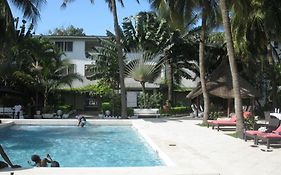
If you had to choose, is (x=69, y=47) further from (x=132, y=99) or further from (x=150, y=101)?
(x=150, y=101)

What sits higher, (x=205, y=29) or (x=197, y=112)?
(x=205, y=29)

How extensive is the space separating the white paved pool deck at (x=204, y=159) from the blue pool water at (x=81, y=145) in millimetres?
982

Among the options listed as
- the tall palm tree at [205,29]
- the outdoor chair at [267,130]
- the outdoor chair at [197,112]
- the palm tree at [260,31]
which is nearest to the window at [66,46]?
the outdoor chair at [197,112]

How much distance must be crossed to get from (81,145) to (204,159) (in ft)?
25.5

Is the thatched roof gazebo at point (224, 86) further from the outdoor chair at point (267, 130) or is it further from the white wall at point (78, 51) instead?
the white wall at point (78, 51)

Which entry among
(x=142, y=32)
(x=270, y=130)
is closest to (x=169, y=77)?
(x=142, y=32)

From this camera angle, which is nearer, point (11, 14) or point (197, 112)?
point (11, 14)

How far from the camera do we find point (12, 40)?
86.6ft

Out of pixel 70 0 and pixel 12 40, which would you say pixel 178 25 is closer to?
pixel 70 0

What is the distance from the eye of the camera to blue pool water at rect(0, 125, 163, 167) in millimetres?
13945

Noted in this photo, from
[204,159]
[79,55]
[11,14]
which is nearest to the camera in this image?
[204,159]

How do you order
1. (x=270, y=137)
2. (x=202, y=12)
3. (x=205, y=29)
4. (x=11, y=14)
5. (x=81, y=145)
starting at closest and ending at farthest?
(x=270, y=137)
(x=81, y=145)
(x=11, y=14)
(x=202, y=12)
(x=205, y=29)

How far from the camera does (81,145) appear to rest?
17.7 meters

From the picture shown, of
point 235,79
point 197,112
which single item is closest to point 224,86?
point 197,112
